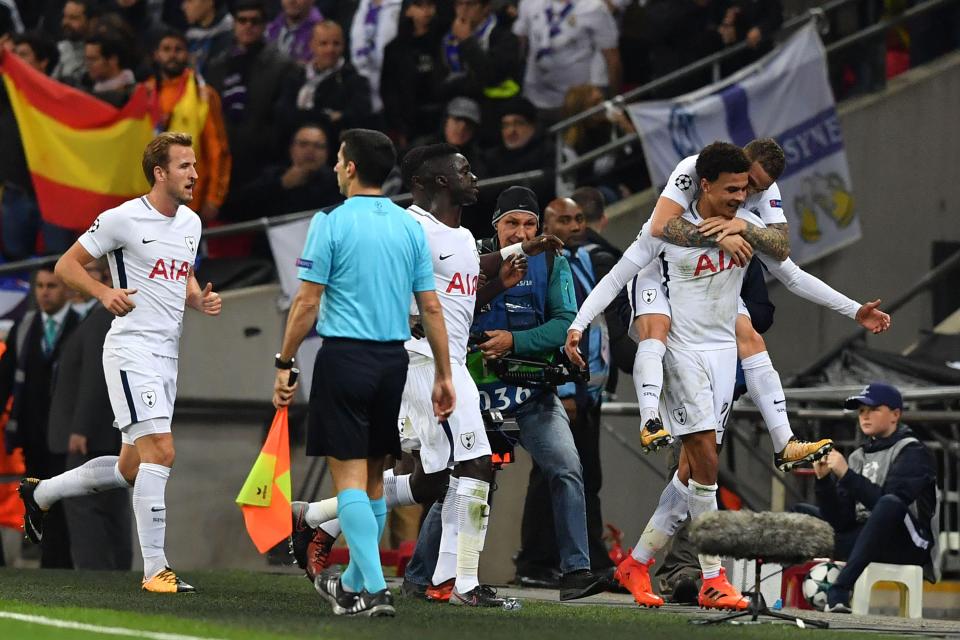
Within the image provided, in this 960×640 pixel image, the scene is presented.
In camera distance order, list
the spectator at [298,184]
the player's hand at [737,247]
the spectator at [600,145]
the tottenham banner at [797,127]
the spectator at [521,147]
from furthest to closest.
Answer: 1. the spectator at [298,184]
2. the spectator at [600,145]
3. the spectator at [521,147]
4. the tottenham banner at [797,127]
5. the player's hand at [737,247]

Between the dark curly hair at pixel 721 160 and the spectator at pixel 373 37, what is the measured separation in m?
7.47

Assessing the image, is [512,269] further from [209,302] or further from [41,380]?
[41,380]

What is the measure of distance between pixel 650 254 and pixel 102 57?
337 inches

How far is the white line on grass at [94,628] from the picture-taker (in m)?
7.01

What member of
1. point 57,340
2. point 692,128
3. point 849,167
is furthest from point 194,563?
point 849,167

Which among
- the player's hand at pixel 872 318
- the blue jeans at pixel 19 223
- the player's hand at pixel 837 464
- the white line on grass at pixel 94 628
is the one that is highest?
the blue jeans at pixel 19 223

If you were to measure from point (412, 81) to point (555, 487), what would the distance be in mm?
7180

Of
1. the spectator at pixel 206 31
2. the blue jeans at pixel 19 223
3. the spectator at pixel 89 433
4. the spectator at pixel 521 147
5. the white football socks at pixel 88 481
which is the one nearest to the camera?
the white football socks at pixel 88 481

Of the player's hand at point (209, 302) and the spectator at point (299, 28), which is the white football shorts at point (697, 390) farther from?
the spectator at point (299, 28)

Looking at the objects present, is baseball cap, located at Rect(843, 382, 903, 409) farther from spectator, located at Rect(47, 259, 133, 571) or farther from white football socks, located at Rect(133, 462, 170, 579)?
spectator, located at Rect(47, 259, 133, 571)

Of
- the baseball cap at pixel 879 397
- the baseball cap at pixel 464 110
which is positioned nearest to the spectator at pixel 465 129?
the baseball cap at pixel 464 110

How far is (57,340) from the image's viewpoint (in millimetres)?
13820

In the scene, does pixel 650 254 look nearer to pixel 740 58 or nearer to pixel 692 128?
pixel 692 128

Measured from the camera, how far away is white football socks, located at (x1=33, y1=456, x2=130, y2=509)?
1025 centimetres
